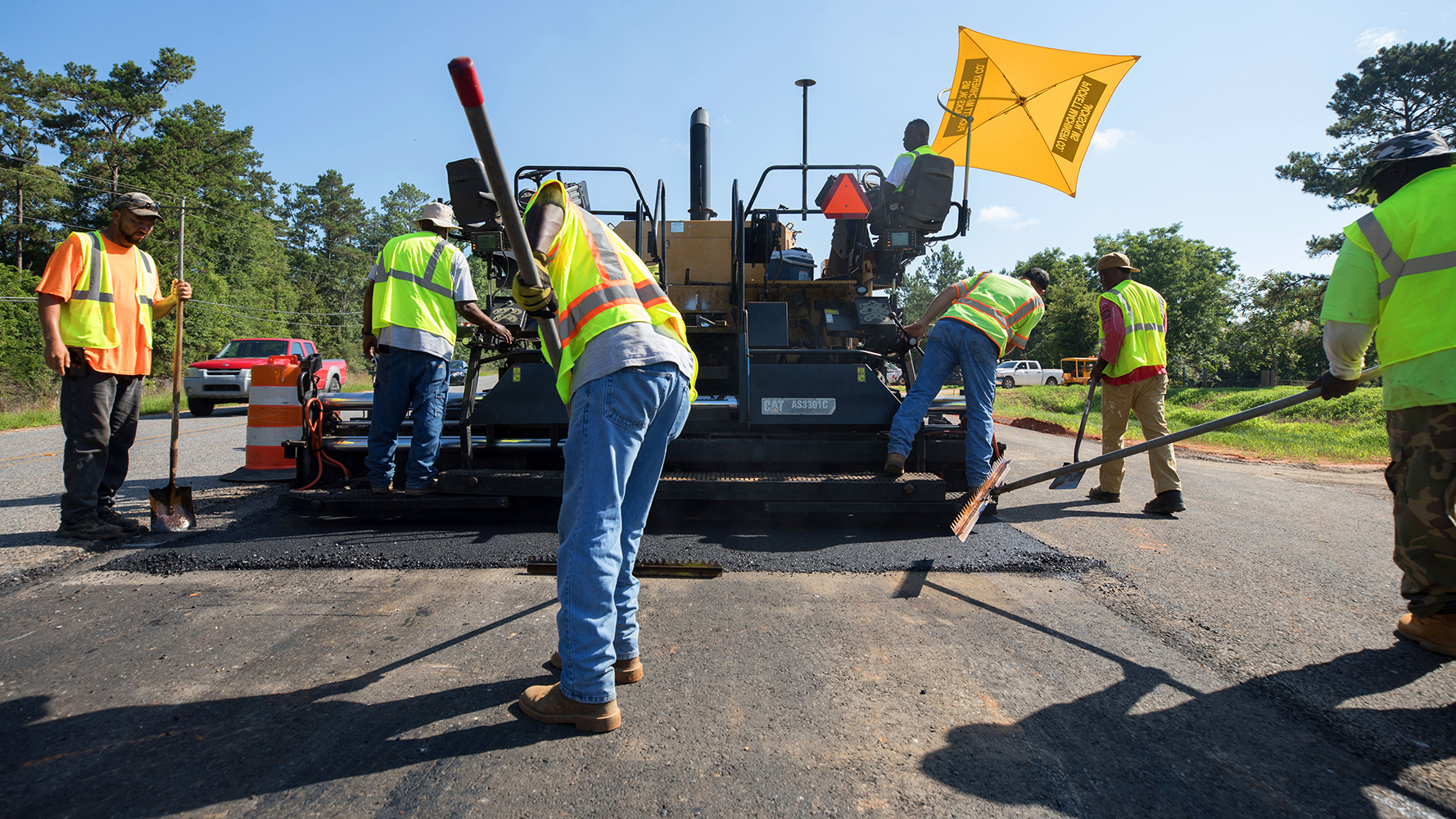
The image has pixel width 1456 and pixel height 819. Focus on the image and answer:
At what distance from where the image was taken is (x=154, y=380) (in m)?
26.4

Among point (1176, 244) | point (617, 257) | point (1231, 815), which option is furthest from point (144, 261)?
point (1176, 244)

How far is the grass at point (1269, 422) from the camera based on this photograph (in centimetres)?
1075

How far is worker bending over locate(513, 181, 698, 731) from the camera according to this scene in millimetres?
2027

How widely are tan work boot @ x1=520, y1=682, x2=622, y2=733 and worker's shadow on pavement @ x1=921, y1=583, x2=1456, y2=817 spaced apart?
909 millimetres

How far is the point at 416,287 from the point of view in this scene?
4.33 meters

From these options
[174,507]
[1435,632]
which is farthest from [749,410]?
[174,507]

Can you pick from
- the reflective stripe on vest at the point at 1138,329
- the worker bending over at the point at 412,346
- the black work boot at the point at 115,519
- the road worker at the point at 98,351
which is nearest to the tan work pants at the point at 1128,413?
the reflective stripe on vest at the point at 1138,329

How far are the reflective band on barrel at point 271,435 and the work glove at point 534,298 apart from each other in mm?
4778

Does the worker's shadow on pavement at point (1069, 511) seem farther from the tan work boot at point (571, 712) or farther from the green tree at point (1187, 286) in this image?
the green tree at point (1187, 286)

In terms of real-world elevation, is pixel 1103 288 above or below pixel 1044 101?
below

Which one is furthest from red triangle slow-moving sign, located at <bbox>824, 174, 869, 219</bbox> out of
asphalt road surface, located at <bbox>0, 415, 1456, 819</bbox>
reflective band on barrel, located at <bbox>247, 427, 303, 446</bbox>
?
reflective band on barrel, located at <bbox>247, 427, 303, 446</bbox>

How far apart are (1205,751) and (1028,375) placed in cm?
4166

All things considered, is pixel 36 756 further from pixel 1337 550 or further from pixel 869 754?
pixel 1337 550

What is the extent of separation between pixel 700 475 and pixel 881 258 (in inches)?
94.4
